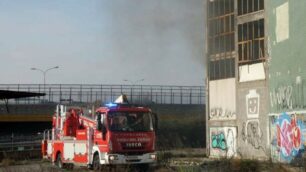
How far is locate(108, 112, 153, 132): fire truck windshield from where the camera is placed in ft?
72.8

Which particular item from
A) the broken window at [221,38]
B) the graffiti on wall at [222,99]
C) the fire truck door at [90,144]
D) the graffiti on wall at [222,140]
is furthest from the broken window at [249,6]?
the fire truck door at [90,144]

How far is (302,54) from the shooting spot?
103 feet

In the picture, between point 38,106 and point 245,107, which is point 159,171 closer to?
point 245,107

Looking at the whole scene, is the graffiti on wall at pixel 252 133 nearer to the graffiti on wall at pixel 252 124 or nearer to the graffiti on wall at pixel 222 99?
the graffiti on wall at pixel 252 124

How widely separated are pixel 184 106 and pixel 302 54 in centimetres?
3968

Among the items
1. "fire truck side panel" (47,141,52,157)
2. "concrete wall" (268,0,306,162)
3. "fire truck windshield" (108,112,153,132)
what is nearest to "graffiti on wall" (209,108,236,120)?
"concrete wall" (268,0,306,162)

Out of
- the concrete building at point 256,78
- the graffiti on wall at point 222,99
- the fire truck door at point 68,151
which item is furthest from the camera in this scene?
the graffiti on wall at point 222,99

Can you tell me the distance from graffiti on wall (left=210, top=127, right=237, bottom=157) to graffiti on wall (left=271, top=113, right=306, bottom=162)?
5.08m

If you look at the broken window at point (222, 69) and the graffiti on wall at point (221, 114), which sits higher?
the broken window at point (222, 69)

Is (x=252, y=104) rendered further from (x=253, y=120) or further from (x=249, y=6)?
(x=249, y=6)

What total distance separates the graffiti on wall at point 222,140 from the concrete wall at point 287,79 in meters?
4.95

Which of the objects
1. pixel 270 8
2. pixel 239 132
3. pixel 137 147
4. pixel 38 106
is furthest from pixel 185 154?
pixel 38 106

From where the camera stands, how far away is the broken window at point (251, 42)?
3794 cm

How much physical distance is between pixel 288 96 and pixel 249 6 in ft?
31.1
